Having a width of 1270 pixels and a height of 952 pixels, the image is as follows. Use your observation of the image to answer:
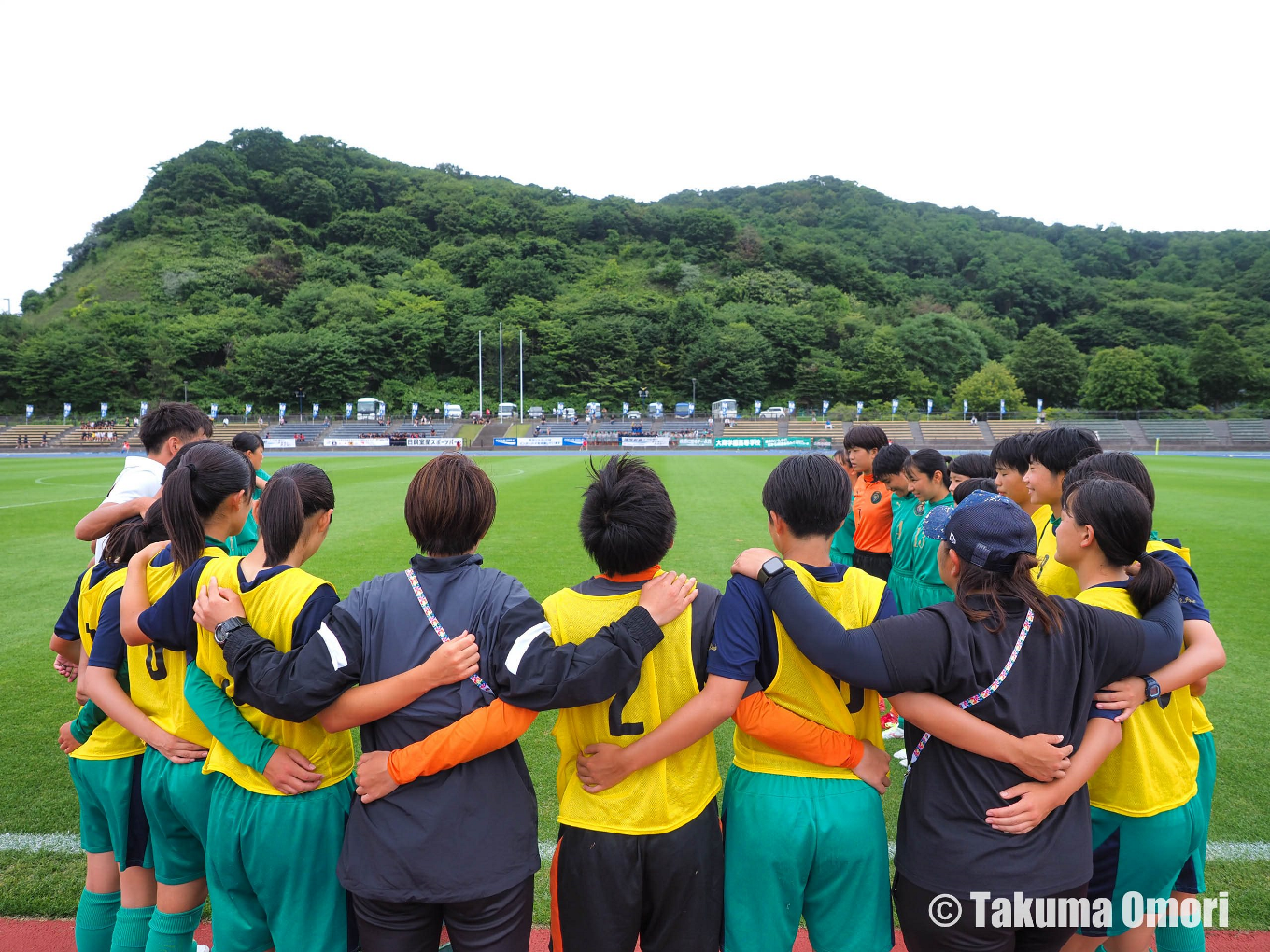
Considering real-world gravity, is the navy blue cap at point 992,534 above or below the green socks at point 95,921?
above

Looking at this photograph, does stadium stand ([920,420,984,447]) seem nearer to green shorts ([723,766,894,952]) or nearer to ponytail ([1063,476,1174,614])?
ponytail ([1063,476,1174,614])

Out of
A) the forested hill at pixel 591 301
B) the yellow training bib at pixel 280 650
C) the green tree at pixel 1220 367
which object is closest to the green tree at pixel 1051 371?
the forested hill at pixel 591 301

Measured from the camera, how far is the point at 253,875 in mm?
1929

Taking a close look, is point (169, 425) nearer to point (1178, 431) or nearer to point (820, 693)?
point (820, 693)

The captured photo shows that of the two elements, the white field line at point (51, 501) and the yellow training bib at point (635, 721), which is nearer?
the yellow training bib at point (635, 721)

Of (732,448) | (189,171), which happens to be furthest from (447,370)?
(189,171)

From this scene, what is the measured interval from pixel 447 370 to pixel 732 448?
44.6m

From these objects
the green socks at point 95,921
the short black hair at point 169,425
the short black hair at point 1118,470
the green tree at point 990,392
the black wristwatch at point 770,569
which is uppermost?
the green tree at point 990,392

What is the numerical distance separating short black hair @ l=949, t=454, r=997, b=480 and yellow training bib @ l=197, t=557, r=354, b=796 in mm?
4385

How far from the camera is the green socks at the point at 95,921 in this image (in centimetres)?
238

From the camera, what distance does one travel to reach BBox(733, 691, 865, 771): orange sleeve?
1862 mm

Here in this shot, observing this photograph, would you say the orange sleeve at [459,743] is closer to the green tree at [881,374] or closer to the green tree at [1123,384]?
the green tree at [881,374]

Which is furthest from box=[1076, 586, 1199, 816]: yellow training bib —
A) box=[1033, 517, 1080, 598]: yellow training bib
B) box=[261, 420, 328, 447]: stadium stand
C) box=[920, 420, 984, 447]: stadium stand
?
box=[261, 420, 328, 447]: stadium stand

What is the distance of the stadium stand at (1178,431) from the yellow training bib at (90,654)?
55.7m
